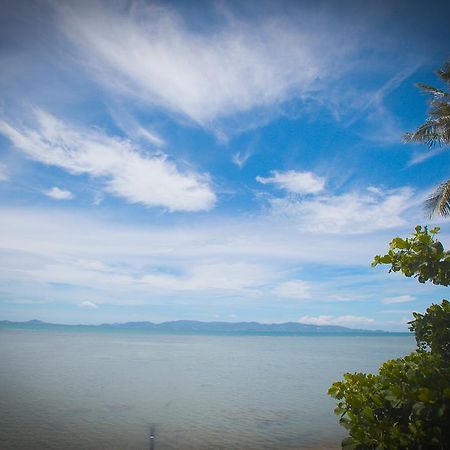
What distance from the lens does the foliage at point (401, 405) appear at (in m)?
4.23

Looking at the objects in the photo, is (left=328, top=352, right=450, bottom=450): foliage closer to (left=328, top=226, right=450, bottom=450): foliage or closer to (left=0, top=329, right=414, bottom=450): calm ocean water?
(left=328, top=226, right=450, bottom=450): foliage

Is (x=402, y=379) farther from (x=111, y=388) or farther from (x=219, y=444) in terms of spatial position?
(x=111, y=388)

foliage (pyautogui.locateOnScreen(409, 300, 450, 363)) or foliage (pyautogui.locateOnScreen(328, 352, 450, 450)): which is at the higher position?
foliage (pyautogui.locateOnScreen(409, 300, 450, 363))

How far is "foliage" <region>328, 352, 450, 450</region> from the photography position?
4.23 meters

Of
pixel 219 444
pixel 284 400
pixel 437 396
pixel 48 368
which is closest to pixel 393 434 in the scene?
pixel 437 396

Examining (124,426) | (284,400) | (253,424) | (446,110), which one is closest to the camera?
(446,110)

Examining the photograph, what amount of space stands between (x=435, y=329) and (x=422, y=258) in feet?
3.56

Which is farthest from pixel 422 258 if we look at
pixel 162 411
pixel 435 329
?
pixel 162 411

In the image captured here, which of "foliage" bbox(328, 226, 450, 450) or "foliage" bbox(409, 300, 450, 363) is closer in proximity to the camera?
"foliage" bbox(328, 226, 450, 450)

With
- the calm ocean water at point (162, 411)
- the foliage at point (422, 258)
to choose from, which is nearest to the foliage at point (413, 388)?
the foliage at point (422, 258)

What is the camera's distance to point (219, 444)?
15.3 metres

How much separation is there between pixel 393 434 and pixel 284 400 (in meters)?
23.4

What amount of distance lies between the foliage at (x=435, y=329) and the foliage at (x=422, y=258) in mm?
446

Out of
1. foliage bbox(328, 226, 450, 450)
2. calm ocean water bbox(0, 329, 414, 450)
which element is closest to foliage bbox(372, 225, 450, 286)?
foliage bbox(328, 226, 450, 450)
